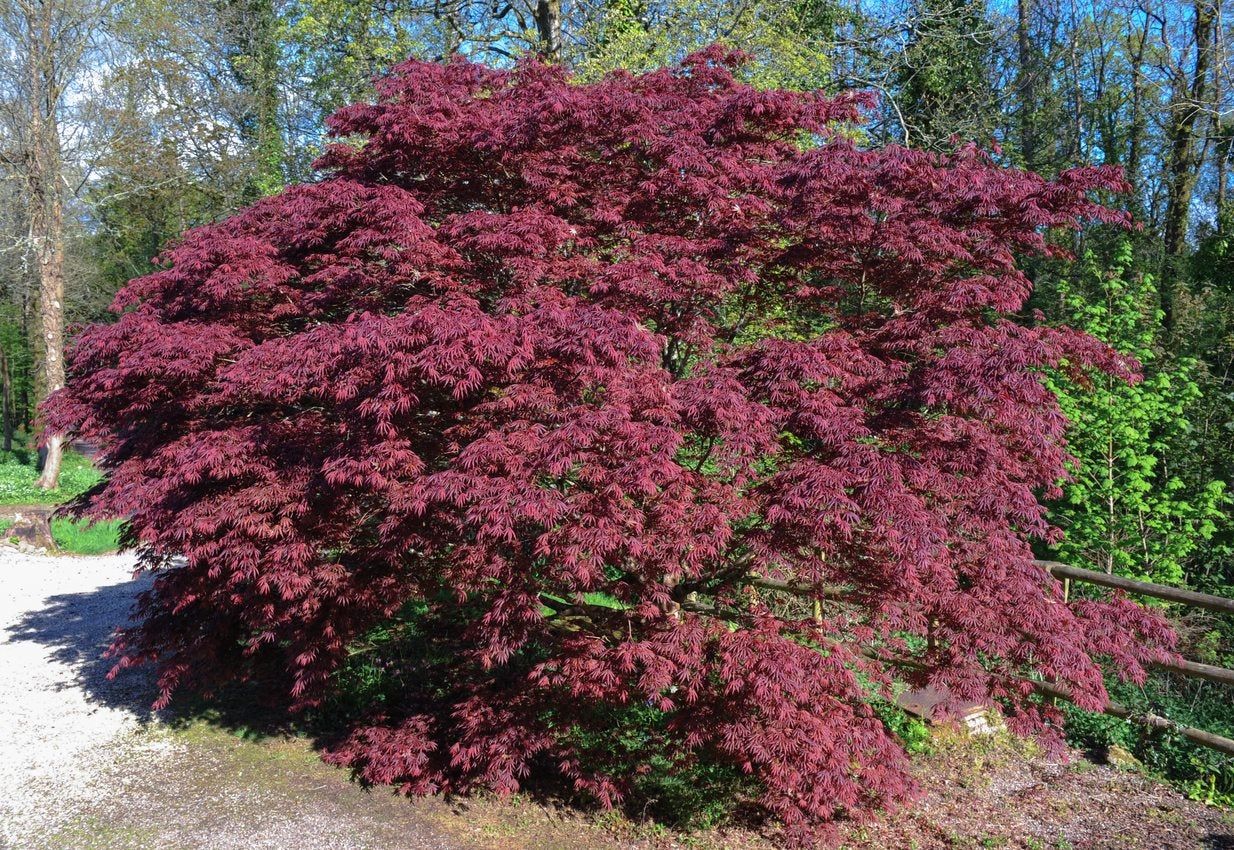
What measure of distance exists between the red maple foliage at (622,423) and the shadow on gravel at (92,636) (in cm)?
194

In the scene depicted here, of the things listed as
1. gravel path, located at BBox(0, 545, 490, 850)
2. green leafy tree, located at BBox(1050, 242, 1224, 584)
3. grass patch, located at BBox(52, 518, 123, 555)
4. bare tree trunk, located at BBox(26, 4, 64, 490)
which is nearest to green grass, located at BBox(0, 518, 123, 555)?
grass patch, located at BBox(52, 518, 123, 555)

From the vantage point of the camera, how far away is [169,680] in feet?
22.5

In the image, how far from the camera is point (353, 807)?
232 inches

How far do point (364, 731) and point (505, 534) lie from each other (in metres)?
3.15

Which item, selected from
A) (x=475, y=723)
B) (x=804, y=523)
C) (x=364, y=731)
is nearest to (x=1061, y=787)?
(x=804, y=523)

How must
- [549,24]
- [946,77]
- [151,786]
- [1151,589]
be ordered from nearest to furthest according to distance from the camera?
[151,786] → [1151,589] → [549,24] → [946,77]

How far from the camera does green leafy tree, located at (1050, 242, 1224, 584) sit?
26.7 ft

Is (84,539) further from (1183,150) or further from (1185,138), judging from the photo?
(1183,150)

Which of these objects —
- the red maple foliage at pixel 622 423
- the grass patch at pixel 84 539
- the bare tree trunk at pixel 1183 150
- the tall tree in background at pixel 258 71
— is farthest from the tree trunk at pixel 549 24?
the grass patch at pixel 84 539

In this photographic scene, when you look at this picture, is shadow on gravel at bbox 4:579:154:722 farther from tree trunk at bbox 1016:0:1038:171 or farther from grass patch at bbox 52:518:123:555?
tree trunk at bbox 1016:0:1038:171

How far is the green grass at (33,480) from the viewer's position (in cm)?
1827

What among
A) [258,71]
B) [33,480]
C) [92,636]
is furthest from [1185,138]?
[33,480]

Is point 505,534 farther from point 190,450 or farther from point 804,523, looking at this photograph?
point 190,450

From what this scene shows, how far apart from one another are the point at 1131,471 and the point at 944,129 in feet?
32.1
